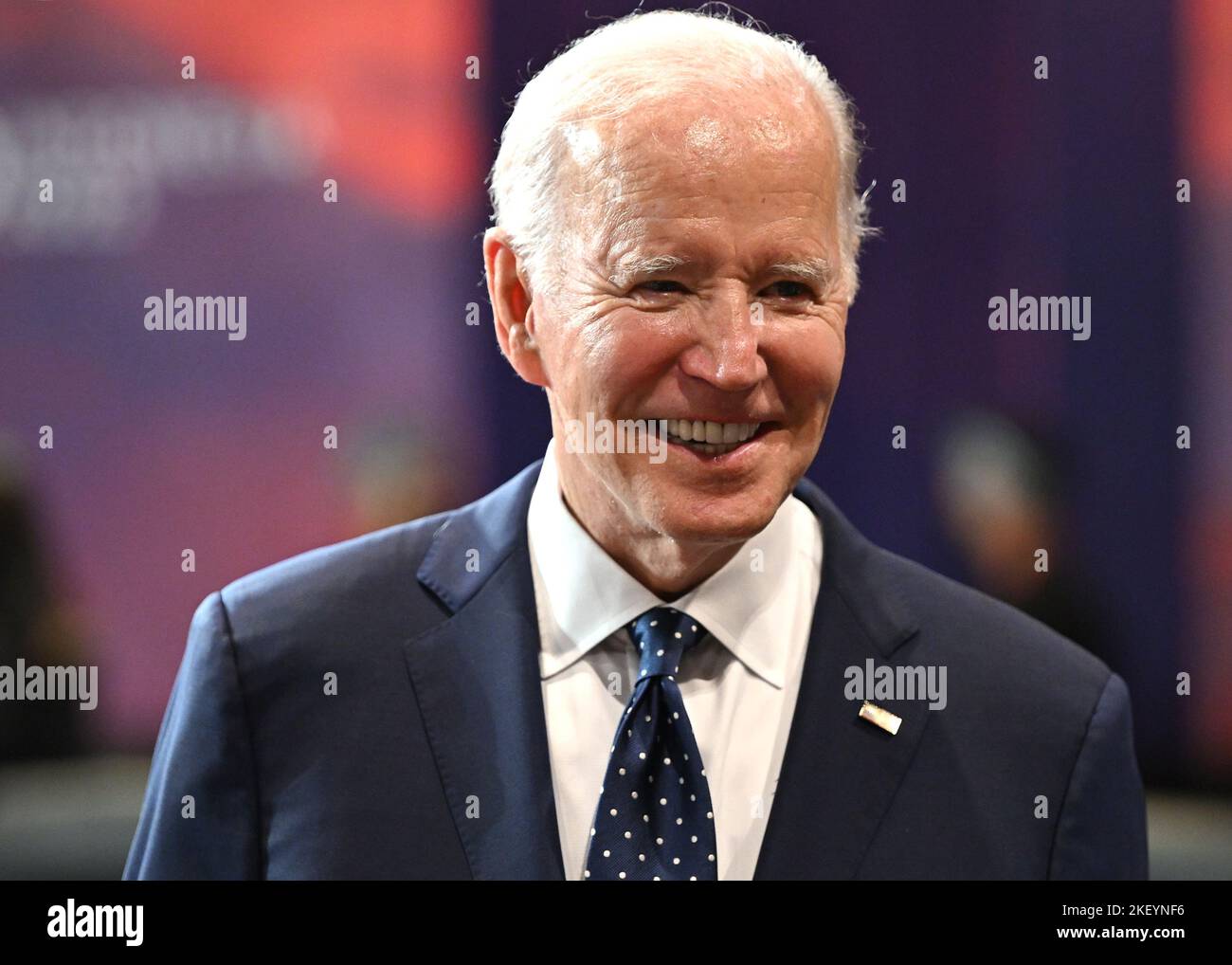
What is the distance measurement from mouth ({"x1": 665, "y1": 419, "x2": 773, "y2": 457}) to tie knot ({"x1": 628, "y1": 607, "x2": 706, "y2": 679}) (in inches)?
9.7

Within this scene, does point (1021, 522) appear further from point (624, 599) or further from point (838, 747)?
point (624, 599)

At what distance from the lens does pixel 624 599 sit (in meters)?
1.92

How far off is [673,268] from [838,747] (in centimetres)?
70

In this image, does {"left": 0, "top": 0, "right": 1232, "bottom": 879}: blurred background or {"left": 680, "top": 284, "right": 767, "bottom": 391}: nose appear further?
{"left": 0, "top": 0, "right": 1232, "bottom": 879}: blurred background

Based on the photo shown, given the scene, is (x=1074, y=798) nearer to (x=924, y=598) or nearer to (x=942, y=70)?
(x=924, y=598)

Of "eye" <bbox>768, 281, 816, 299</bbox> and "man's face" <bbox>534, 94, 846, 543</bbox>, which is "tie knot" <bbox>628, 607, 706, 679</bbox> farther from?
"eye" <bbox>768, 281, 816, 299</bbox>

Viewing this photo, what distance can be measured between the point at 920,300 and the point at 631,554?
2.35 ft

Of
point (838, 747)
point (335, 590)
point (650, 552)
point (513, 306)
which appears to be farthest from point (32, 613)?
point (838, 747)

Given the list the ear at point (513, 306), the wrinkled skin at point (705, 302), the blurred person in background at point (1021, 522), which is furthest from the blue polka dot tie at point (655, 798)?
the blurred person in background at point (1021, 522)

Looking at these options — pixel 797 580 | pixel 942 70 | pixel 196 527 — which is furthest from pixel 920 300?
pixel 196 527

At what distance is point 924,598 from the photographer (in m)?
2.06

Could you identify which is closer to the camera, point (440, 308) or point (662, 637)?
point (662, 637)

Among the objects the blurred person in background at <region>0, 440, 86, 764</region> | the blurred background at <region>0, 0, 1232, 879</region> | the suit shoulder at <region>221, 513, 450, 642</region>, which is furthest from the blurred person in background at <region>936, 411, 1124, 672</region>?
the blurred person in background at <region>0, 440, 86, 764</region>

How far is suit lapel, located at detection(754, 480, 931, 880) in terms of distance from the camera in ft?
6.04
